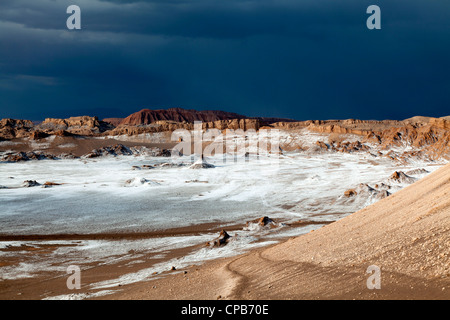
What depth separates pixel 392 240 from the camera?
745 cm

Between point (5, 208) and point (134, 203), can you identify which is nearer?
point (5, 208)

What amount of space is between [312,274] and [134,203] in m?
20.7

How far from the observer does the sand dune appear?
19.1 ft

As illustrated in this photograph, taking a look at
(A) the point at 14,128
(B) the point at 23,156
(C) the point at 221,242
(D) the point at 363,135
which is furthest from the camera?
(A) the point at 14,128

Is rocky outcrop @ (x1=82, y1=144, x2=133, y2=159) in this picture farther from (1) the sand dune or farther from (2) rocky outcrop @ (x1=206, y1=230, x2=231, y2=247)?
(1) the sand dune

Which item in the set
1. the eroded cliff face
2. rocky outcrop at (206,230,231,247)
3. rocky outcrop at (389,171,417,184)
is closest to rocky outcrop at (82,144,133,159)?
the eroded cliff face

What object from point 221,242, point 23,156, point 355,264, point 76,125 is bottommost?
point 221,242

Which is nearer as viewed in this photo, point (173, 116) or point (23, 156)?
point (23, 156)

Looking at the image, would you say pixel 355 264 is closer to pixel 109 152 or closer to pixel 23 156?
pixel 23 156

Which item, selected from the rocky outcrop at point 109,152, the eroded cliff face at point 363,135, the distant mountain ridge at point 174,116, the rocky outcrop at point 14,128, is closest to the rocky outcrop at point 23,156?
the rocky outcrop at point 109,152

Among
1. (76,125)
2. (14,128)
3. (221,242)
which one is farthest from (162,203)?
(76,125)

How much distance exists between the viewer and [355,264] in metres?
6.93
